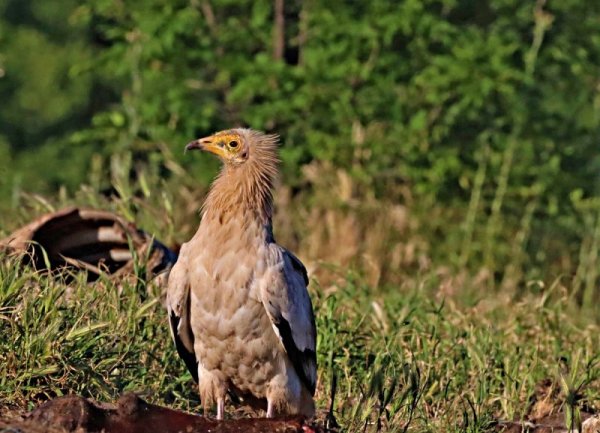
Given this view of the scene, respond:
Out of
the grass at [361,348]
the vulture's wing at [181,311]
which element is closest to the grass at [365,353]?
the grass at [361,348]

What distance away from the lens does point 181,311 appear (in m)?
6.41

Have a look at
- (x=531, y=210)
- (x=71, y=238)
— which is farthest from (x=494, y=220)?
(x=71, y=238)

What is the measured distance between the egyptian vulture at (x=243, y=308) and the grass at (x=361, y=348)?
0.92 ft

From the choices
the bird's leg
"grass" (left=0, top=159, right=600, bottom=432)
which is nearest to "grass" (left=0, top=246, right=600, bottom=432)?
"grass" (left=0, top=159, right=600, bottom=432)

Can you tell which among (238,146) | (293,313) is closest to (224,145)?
(238,146)

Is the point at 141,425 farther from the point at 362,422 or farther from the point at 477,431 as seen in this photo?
the point at 477,431

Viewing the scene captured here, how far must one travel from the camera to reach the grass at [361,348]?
19.9 feet

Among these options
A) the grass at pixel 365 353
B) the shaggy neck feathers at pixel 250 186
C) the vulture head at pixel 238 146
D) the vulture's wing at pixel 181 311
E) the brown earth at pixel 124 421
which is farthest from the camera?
the vulture head at pixel 238 146

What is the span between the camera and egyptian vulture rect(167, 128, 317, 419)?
621 cm

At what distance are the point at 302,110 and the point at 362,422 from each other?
243 inches

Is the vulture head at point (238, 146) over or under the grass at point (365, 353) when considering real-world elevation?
over

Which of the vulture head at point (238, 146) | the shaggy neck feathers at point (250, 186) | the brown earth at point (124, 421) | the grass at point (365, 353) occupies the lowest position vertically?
the grass at point (365, 353)

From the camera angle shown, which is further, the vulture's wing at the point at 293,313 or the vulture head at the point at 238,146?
the vulture head at the point at 238,146

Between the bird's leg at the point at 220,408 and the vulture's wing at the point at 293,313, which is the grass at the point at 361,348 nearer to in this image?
the vulture's wing at the point at 293,313
